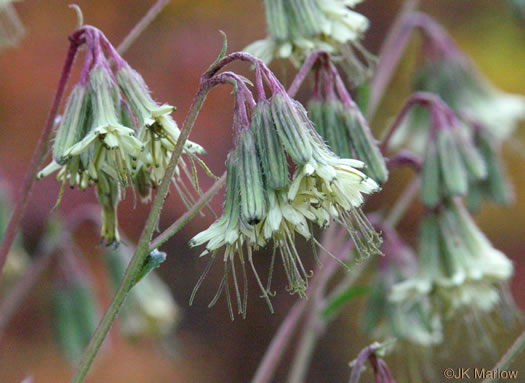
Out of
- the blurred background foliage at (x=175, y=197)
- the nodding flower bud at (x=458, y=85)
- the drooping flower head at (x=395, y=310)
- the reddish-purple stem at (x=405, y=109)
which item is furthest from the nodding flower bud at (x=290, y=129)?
the blurred background foliage at (x=175, y=197)

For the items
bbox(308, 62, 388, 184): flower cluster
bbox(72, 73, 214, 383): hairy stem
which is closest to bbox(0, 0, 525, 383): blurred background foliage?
bbox(308, 62, 388, 184): flower cluster

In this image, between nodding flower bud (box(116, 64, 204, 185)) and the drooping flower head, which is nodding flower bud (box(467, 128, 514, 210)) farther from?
nodding flower bud (box(116, 64, 204, 185))

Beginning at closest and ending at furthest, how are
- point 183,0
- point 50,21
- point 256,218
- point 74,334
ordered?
point 256,218
point 74,334
point 50,21
point 183,0

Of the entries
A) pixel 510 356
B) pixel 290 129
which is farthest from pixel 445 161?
pixel 290 129

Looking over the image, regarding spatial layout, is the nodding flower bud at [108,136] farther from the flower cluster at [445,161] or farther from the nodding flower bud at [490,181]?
the nodding flower bud at [490,181]

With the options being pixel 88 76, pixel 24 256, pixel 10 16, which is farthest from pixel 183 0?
pixel 88 76

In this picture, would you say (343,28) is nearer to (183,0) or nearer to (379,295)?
(379,295)
